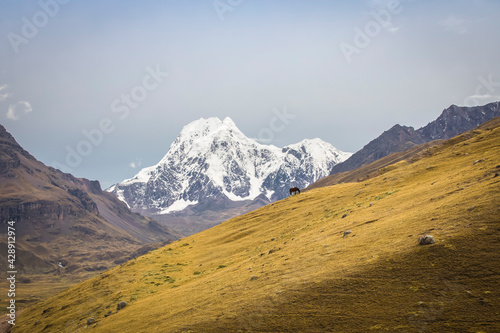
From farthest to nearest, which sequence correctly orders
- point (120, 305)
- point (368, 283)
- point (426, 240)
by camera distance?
1. point (120, 305)
2. point (426, 240)
3. point (368, 283)

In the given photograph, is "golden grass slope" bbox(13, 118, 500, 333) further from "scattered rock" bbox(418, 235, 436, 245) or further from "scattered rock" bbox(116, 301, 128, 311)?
"scattered rock" bbox(116, 301, 128, 311)

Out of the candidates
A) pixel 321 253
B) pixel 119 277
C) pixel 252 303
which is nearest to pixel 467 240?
pixel 321 253

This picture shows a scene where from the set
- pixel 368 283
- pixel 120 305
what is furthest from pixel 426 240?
pixel 120 305

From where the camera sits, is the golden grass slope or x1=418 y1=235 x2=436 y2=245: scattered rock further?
x1=418 y1=235 x2=436 y2=245: scattered rock

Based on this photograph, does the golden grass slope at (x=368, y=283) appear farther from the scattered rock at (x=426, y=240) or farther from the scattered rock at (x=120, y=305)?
the scattered rock at (x=120, y=305)

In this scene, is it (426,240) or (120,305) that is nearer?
(426,240)

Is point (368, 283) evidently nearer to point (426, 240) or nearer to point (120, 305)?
point (426, 240)

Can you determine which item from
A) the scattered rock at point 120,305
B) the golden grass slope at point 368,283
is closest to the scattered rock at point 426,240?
the golden grass slope at point 368,283

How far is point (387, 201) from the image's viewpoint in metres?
35.9

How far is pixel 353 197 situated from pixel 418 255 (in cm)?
3035

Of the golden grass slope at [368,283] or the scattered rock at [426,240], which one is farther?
the scattered rock at [426,240]

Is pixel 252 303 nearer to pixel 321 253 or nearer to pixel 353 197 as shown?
pixel 321 253

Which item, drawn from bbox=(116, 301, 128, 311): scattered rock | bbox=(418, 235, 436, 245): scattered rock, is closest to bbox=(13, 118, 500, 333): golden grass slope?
bbox=(418, 235, 436, 245): scattered rock

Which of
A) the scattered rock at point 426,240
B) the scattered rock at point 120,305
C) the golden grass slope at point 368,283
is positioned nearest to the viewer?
the golden grass slope at point 368,283
